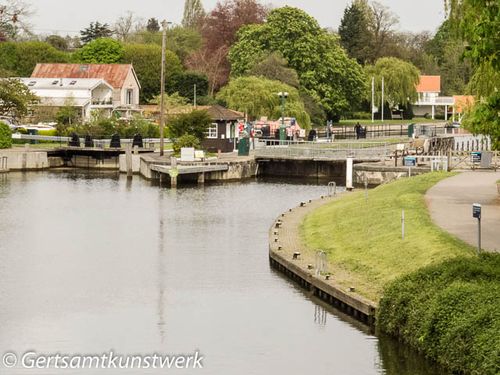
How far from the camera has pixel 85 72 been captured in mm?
129625

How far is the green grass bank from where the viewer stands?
28406 mm

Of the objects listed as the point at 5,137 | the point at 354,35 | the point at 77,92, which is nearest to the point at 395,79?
the point at 354,35

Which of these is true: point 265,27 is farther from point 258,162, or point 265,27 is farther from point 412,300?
point 412,300

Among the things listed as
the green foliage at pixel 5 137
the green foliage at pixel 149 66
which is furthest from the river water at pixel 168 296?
the green foliage at pixel 149 66

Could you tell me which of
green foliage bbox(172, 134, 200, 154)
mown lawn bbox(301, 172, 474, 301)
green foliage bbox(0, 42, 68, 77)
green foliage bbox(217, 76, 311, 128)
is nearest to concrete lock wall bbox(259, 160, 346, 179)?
green foliage bbox(172, 134, 200, 154)

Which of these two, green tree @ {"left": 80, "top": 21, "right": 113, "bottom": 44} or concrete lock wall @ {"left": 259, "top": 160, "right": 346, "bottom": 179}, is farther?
green tree @ {"left": 80, "top": 21, "right": 113, "bottom": 44}

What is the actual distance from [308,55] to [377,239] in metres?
84.4

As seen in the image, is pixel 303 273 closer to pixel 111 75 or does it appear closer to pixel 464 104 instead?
pixel 464 104

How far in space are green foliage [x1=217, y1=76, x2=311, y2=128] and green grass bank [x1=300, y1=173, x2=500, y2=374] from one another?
55394 mm

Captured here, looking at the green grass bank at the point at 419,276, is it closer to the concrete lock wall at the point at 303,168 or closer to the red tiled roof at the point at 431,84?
the concrete lock wall at the point at 303,168

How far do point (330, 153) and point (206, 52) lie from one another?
69262 mm

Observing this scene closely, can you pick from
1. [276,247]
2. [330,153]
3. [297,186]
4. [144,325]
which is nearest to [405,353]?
[144,325]

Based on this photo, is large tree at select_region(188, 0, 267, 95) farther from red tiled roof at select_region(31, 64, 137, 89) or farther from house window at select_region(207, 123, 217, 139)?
house window at select_region(207, 123, 217, 139)

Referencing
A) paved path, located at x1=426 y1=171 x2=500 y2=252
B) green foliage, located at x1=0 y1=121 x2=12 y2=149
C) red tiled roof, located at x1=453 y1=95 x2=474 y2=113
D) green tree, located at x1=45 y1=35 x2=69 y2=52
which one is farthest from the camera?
green tree, located at x1=45 y1=35 x2=69 y2=52
